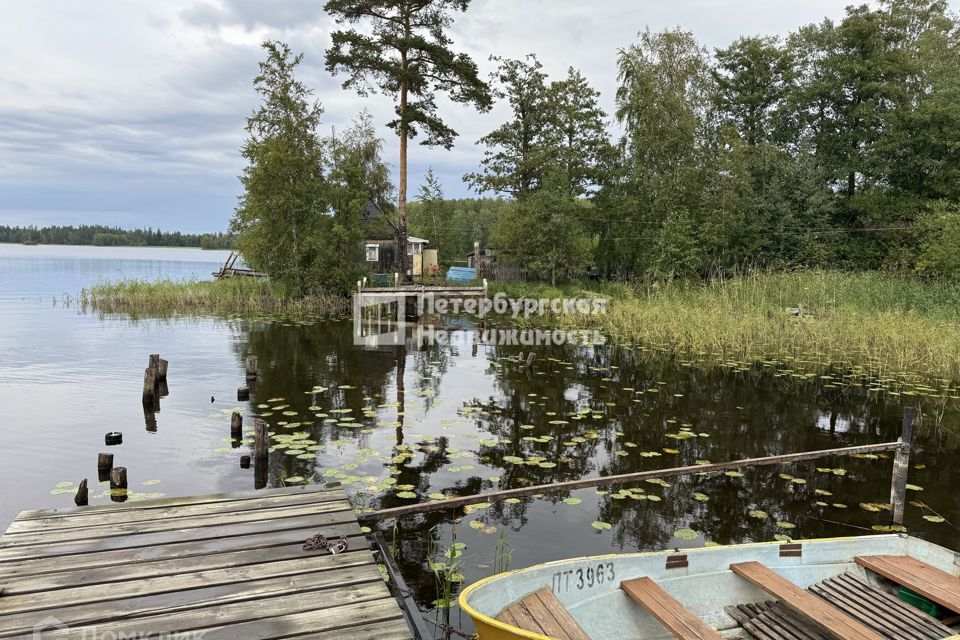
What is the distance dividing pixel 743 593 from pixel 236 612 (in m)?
3.46

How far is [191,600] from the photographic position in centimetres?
307

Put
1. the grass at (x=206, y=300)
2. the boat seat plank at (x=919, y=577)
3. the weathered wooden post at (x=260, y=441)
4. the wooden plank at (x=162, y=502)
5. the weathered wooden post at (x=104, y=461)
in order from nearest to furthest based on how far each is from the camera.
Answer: the boat seat plank at (x=919, y=577) < the wooden plank at (x=162, y=502) < the weathered wooden post at (x=104, y=461) < the weathered wooden post at (x=260, y=441) < the grass at (x=206, y=300)

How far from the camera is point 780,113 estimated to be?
33875 mm

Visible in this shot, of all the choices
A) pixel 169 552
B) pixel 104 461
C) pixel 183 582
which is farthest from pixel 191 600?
pixel 104 461

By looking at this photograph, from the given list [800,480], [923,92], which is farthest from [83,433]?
[923,92]

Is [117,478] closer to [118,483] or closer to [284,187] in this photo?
[118,483]

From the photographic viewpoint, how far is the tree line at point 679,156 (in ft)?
83.8

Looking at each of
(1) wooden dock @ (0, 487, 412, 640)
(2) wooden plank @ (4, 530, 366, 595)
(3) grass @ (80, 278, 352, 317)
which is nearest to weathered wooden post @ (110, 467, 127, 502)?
(1) wooden dock @ (0, 487, 412, 640)

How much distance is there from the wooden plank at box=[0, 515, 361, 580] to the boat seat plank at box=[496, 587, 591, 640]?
4.14 feet

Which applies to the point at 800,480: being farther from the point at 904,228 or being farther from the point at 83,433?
the point at 904,228

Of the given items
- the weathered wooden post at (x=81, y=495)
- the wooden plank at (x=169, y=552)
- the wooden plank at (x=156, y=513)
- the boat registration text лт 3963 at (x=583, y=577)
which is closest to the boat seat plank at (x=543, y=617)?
the boat registration text лт 3963 at (x=583, y=577)

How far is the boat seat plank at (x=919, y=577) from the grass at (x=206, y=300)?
23.2 metres

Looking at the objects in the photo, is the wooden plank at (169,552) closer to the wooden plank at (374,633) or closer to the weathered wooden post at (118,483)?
the wooden plank at (374,633)

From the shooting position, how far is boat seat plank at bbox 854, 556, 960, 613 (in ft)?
12.9
